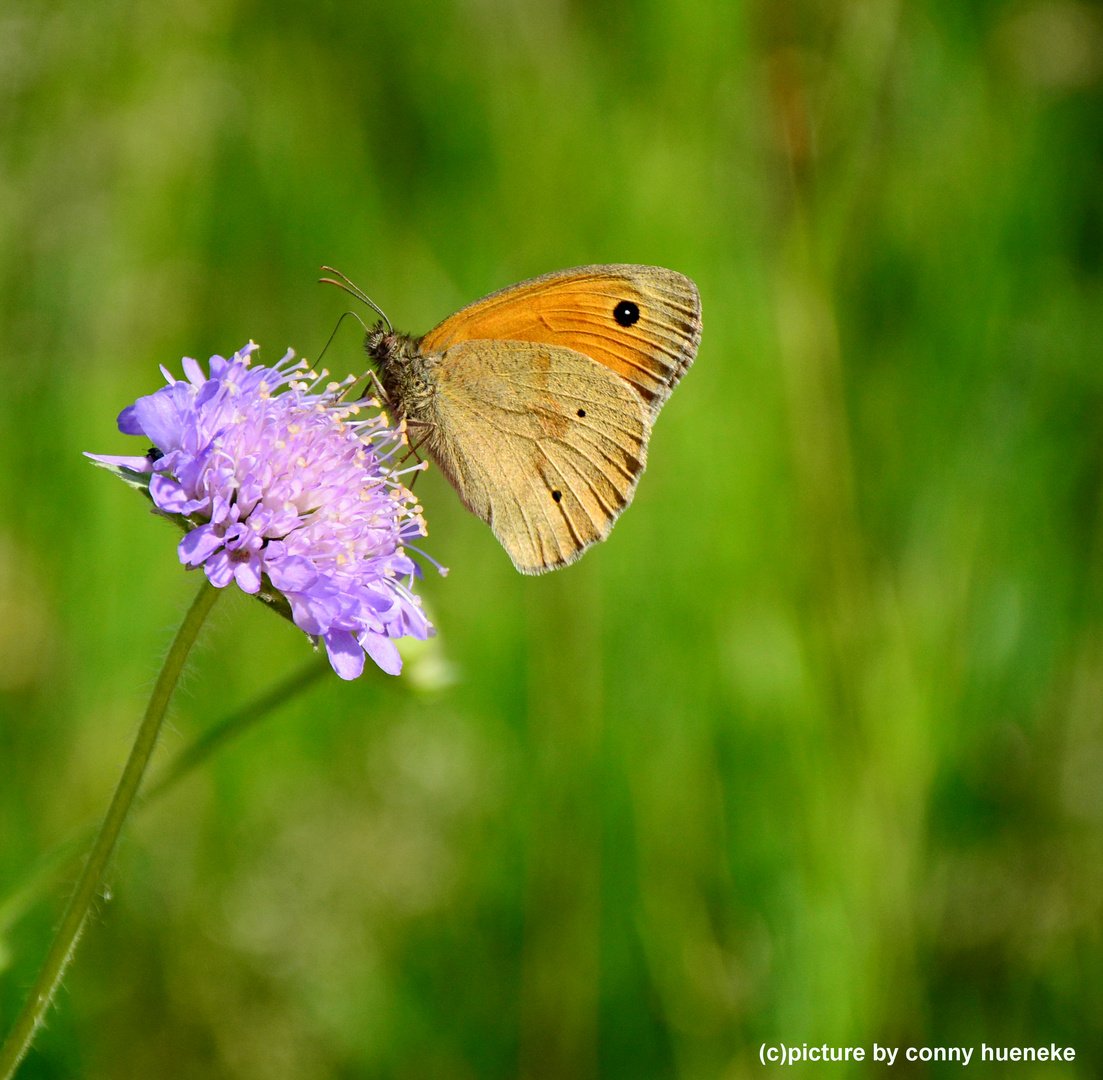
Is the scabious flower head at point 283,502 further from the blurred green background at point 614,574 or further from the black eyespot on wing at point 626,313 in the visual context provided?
the black eyespot on wing at point 626,313

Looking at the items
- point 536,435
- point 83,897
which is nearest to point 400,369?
point 536,435

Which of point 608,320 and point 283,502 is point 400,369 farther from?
point 283,502

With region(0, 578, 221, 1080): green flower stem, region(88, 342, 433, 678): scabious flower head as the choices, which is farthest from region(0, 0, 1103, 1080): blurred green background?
region(0, 578, 221, 1080): green flower stem

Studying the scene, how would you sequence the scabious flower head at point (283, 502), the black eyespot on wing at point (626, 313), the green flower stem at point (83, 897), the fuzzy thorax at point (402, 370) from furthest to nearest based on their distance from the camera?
the black eyespot on wing at point (626, 313) < the fuzzy thorax at point (402, 370) < the scabious flower head at point (283, 502) < the green flower stem at point (83, 897)

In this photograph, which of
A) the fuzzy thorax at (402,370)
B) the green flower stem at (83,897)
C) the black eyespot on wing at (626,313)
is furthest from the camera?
the black eyespot on wing at (626,313)

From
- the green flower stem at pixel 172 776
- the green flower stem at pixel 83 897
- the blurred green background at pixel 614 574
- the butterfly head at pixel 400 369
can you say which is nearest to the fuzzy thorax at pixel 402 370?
the butterfly head at pixel 400 369

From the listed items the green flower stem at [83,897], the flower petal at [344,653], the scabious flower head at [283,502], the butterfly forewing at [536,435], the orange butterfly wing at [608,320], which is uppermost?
the orange butterfly wing at [608,320]

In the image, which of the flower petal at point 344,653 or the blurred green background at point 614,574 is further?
the blurred green background at point 614,574
